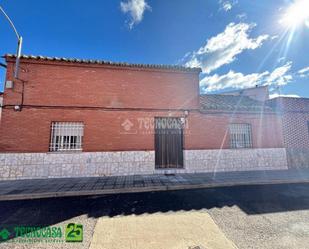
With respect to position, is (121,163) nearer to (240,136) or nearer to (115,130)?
(115,130)

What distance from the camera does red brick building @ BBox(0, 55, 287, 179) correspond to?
722 cm

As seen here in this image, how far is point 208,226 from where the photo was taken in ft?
11.3

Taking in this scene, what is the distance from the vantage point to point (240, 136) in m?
9.12

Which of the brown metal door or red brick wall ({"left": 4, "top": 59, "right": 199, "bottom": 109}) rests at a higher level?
red brick wall ({"left": 4, "top": 59, "right": 199, "bottom": 109})

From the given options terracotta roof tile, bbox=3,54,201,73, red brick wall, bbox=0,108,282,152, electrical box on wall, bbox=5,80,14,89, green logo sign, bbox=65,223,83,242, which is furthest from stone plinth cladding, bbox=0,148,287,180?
terracotta roof tile, bbox=3,54,201,73

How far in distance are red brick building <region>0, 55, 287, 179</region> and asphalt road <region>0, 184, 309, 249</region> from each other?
8.50 feet

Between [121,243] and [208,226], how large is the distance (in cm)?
186

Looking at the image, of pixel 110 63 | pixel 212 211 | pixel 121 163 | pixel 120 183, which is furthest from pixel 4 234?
pixel 110 63

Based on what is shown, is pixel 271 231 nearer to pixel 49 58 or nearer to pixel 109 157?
pixel 109 157

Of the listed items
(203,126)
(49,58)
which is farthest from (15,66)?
(203,126)

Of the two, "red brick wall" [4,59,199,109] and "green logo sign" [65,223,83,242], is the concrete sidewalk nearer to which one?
"green logo sign" [65,223,83,242]

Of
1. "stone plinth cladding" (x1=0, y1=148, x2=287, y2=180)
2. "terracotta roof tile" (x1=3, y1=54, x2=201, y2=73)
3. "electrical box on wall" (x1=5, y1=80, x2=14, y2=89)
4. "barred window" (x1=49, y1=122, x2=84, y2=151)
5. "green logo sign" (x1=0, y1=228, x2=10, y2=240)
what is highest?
"terracotta roof tile" (x1=3, y1=54, x2=201, y2=73)

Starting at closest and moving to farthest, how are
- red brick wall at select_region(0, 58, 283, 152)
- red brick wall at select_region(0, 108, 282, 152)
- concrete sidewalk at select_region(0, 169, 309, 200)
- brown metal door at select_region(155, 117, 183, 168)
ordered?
concrete sidewalk at select_region(0, 169, 309, 200) → red brick wall at select_region(0, 108, 282, 152) → red brick wall at select_region(0, 58, 283, 152) → brown metal door at select_region(155, 117, 183, 168)

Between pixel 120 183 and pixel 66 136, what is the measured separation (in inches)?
140
